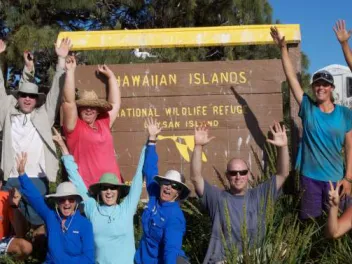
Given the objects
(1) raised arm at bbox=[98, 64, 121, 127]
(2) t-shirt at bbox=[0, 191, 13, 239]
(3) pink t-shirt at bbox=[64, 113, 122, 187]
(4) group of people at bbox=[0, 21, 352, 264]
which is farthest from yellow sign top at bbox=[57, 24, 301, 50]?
(2) t-shirt at bbox=[0, 191, 13, 239]

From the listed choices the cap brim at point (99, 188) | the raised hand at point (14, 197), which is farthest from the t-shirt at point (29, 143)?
the cap brim at point (99, 188)

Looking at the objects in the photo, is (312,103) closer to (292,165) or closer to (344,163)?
(344,163)

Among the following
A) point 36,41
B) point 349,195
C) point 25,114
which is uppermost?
point 36,41

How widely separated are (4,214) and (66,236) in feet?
3.43

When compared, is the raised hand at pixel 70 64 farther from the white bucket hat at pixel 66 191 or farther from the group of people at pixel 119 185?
the white bucket hat at pixel 66 191

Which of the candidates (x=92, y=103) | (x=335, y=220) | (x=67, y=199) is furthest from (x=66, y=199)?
(x=335, y=220)

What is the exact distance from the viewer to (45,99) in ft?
20.3

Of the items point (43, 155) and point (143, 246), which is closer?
point (143, 246)

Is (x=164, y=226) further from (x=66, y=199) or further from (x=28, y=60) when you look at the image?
(x=28, y=60)

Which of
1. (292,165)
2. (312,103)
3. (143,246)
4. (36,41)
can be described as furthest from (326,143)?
(36,41)

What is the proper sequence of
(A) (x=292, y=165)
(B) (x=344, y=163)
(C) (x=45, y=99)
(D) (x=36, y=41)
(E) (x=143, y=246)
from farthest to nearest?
(D) (x=36, y=41) < (A) (x=292, y=165) < (C) (x=45, y=99) < (B) (x=344, y=163) < (E) (x=143, y=246)

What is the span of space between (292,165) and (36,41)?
20.5 ft

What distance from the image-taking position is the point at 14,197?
541cm

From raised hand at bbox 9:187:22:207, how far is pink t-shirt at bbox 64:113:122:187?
0.63 metres
